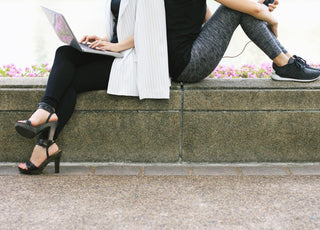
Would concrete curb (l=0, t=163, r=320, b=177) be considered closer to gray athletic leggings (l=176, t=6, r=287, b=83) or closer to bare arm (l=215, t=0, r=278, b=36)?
gray athletic leggings (l=176, t=6, r=287, b=83)

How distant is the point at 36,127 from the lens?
10.4ft

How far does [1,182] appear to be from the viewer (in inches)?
126

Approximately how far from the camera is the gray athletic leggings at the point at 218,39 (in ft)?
11.2

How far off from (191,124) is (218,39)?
0.63 metres

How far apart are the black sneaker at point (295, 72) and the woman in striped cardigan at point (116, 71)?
33.3 inches

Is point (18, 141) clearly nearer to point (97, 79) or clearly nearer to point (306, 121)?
point (97, 79)

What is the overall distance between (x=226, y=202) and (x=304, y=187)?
1.93 ft

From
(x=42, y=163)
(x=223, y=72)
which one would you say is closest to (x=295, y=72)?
(x=223, y=72)

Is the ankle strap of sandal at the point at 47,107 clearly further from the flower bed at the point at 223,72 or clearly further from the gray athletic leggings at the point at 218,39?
the flower bed at the point at 223,72

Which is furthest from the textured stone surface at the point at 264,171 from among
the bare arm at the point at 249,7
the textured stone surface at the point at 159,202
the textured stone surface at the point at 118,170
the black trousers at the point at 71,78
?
the black trousers at the point at 71,78

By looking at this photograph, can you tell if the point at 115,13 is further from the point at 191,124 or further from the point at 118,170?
the point at 118,170

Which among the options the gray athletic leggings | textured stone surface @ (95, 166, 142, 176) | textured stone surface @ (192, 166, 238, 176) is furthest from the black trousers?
textured stone surface @ (192, 166, 238, 176)

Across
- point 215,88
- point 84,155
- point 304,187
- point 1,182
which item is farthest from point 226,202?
point 1,182

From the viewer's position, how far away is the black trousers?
3254 millimetres
